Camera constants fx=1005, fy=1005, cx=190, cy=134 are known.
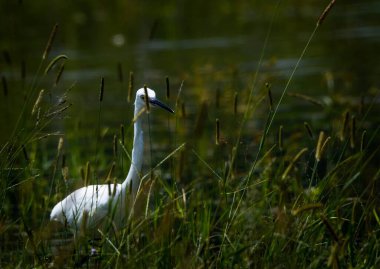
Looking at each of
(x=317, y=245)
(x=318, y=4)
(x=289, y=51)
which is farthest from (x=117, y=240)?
(x=318, y=4)

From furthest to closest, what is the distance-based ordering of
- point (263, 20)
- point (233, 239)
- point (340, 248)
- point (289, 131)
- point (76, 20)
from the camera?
point (76, 20) → point (263, 20) → point (289, 131) → point (233, 239) → point (340, 248)

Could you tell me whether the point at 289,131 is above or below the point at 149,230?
below

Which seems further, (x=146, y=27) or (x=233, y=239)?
(x=146, y=27)

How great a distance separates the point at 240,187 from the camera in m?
5.67

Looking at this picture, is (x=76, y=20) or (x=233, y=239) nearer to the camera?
(x=233, y=239)

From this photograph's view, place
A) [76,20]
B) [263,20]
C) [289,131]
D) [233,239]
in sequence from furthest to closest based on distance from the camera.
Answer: [76,20] < [263,20] < [289,131] < [233,239]

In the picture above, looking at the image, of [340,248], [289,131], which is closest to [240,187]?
[340,248]

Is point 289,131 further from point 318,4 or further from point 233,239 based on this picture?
point 318,4

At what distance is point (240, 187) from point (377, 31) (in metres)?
13.1

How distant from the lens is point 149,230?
17.5ft

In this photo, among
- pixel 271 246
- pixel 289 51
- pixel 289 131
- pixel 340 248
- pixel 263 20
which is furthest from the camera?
pixel 263 20

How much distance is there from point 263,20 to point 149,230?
1594 centimetres

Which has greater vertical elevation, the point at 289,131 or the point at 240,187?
the point at 240,187

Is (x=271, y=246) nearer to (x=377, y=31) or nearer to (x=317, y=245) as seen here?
(x=317, y=245)
